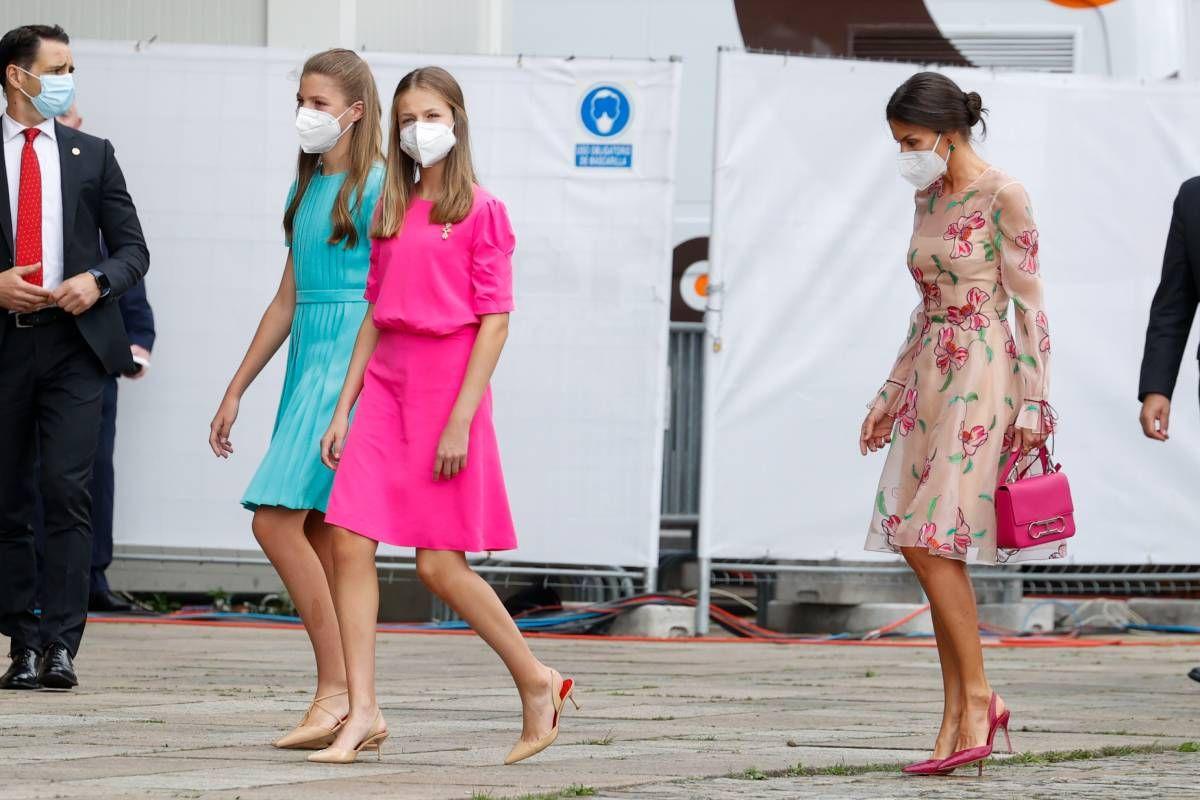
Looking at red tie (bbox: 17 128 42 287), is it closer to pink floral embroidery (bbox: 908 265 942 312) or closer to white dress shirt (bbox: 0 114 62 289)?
white dress shirt (bbox: 0 114 62 289)

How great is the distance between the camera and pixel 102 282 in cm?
615

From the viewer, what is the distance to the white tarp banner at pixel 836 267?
870cm

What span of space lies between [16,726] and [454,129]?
178 cm

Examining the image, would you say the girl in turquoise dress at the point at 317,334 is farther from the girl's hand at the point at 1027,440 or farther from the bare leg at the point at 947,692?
the girl's hand at the point at 1027,440

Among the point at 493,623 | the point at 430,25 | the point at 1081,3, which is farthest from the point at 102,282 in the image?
the point at 1081,3

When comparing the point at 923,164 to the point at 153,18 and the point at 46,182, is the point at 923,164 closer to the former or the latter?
the point at 46,182

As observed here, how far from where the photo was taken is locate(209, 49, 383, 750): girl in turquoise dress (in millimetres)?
4762

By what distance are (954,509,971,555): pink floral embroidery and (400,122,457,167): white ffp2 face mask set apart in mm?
1367

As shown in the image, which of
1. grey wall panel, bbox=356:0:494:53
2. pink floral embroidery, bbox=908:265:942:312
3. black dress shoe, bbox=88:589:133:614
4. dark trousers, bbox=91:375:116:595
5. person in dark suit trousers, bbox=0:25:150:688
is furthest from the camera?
grey wall panel, bbox=356:0:494:53

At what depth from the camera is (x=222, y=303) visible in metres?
8.91

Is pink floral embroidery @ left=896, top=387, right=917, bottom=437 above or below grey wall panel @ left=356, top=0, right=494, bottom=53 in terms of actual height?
below

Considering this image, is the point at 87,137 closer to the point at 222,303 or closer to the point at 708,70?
the point at 222,303

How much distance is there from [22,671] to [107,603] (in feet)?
10.9

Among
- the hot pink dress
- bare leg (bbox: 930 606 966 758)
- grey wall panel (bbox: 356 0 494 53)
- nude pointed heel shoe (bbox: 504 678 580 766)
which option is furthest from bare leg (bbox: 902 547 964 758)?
grey wall panel (bbox: 356 0 494 53)
